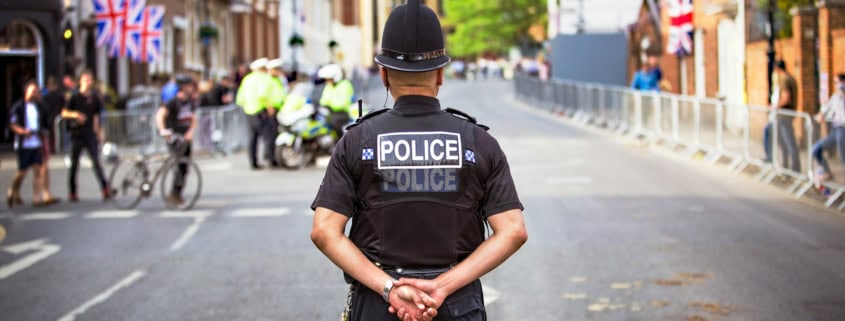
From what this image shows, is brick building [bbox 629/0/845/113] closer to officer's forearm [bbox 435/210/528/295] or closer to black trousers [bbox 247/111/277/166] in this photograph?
black trousers [bbox 247/111/277/166]

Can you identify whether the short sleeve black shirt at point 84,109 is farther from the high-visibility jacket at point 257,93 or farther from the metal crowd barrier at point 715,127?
the metal crowd barrier at point 715,127

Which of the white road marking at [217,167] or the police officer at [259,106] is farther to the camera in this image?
the white road marking at [217,167]

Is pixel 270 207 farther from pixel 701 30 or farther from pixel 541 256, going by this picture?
pixel 701 30

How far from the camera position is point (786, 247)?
11.7 metres

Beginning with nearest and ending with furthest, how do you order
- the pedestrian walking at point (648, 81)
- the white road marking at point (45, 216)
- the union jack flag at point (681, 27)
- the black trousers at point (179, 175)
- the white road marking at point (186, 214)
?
1. the white road marking at point (186, 214)
2. the white road marking at point (45, 216)
3. the black trousers at point (179, 175)
4. the pedestrian walking at point (648, 81)
5. the union jack flag at point (681, 27)

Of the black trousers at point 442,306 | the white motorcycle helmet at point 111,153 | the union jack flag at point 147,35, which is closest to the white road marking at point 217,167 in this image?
the white motorcycle helmet at point 111,153

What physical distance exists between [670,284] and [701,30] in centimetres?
2668

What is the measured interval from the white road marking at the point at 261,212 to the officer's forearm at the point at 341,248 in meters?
10.9

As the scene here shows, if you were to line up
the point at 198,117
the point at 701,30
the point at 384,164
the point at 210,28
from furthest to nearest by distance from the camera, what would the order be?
Answer: the point at 210,28 < the point at 701,30 < the point at 198,117 < the point at 384,164

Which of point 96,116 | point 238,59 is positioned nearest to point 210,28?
point 238,59

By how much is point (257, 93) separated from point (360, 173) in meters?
18.8

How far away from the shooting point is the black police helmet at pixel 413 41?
4082 mm

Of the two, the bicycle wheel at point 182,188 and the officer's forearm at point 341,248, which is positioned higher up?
the officer's forearm at point 341,248

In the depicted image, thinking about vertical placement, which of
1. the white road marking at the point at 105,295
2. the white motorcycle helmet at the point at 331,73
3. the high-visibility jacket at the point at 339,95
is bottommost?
the white road marking at the point at 105,295
